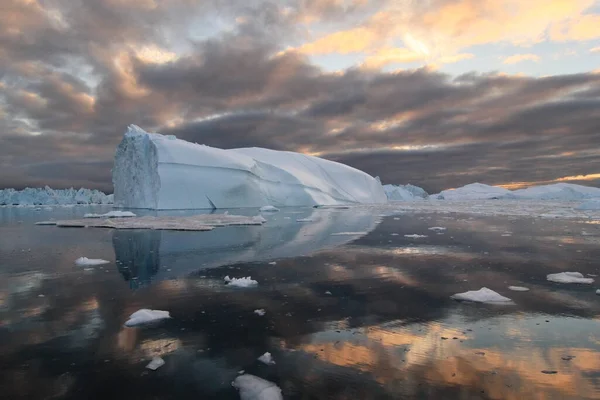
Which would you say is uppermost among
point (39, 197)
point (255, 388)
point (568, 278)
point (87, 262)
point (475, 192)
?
point (475, 192)

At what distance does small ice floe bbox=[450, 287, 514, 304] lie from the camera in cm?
527

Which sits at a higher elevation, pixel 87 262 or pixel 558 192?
pixel 558 192

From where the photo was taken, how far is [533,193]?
11450 centimetres

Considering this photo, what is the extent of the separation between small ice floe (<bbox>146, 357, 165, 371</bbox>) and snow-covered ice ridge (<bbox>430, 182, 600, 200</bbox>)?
357ft

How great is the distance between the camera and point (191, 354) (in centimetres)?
358

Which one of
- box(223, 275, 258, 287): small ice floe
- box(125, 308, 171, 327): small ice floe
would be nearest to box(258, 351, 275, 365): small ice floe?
box(125, 308, 171, 327): small ice floe

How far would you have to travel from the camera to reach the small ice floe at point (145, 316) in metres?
4.39

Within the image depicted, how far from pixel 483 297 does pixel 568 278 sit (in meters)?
2.20

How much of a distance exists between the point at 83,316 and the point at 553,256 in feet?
30.2

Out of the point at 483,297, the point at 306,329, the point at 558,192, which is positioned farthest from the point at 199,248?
the point at 558,192

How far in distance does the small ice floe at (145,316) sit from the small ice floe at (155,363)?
107cm

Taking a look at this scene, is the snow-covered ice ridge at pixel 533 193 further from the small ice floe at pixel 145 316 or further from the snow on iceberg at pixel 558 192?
the small ice floe at pixel 145 316

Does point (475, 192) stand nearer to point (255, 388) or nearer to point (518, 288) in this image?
point (518, 288)

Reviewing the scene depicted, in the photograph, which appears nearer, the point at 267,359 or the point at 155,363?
the point at 155,363
